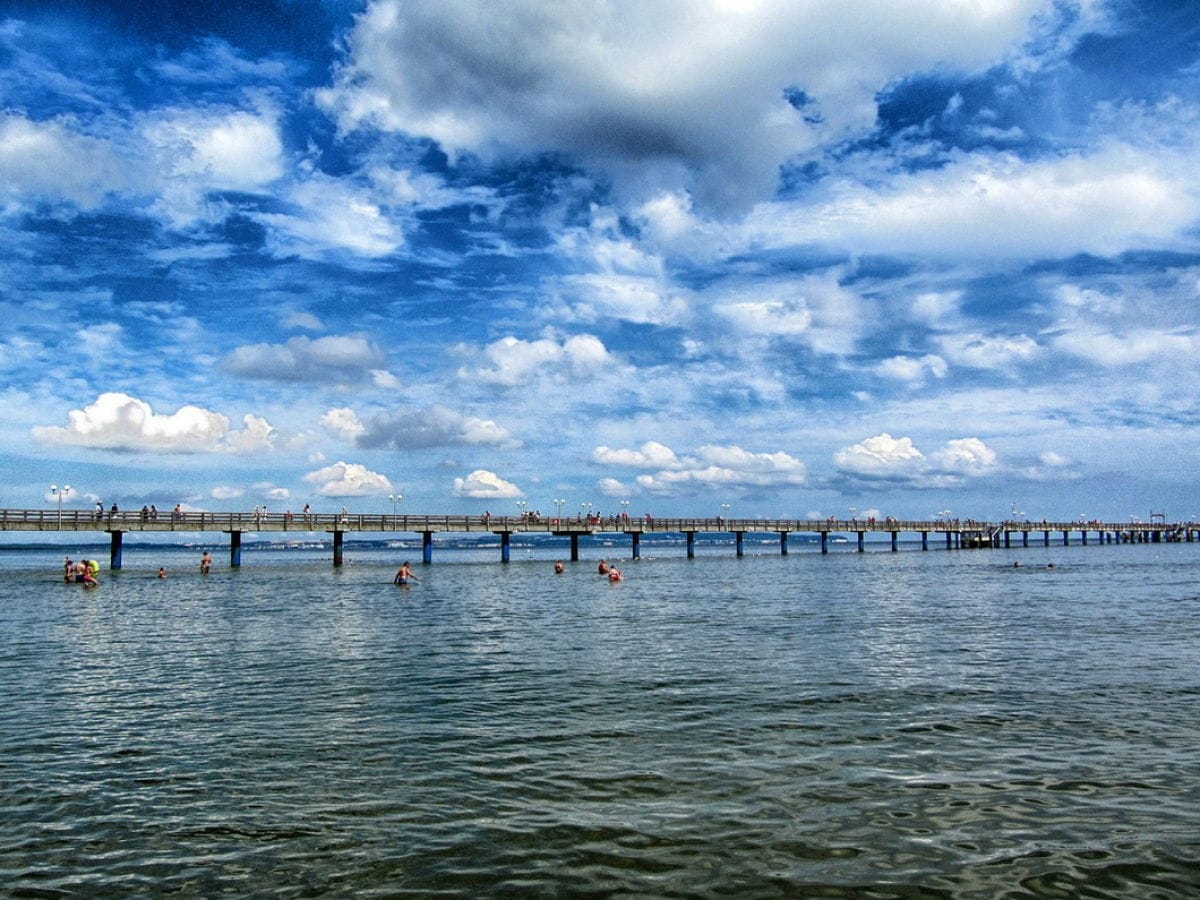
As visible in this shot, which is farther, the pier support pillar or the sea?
the pier support pillar

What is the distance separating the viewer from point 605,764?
1225cm

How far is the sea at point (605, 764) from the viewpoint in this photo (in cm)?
859

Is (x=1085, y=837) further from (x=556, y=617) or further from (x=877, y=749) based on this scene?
(x=556, y=617)

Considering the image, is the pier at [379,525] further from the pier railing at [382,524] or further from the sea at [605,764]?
the sea at [605,764]

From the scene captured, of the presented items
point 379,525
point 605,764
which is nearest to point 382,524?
point 379,525

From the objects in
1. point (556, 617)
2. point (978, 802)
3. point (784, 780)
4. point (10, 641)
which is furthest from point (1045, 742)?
point (10, 641)

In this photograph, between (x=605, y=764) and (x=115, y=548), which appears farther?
(x=115, y=548)

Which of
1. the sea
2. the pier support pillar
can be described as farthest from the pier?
the sea

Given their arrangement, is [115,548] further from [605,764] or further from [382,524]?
[605,764]

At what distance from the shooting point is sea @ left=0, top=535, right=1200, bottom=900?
859 cm

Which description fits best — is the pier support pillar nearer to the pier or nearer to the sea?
the pier

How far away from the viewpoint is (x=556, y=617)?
33531 millimetres

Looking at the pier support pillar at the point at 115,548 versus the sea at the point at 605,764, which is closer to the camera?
the sea at the point at 605,764

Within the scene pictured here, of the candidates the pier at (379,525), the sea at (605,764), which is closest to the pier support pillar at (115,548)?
the pier at (379,525)
